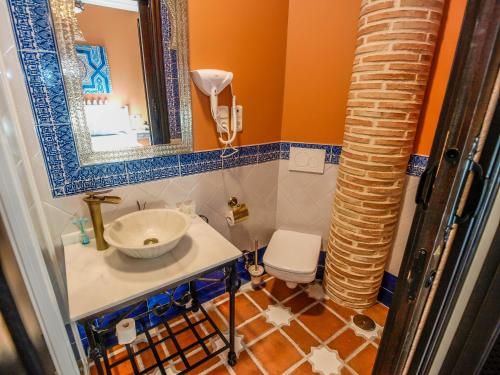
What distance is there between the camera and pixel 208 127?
5.35ft

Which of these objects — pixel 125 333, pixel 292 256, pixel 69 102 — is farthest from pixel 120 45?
pixel 292 256

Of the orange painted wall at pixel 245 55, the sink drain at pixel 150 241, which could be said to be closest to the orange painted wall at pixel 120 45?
the orange painted wall at pixel 245 55

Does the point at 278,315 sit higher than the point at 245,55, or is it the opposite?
the point at 245,55

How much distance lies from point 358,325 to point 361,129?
1.34 m

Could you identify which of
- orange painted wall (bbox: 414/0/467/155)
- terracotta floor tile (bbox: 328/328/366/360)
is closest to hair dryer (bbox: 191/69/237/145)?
orange painted wall (bbox: 414/0/467/155)

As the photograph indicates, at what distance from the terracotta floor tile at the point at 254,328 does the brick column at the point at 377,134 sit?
608mm

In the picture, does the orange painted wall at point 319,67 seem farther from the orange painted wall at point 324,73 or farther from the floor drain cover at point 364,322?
the floor drain cover at point 364,322

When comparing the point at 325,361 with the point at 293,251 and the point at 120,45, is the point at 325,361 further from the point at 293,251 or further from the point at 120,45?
the point at 120,45

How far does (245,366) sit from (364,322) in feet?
2.93

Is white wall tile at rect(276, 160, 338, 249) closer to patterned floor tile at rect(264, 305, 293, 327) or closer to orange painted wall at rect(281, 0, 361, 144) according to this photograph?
orange painted wall at rect(281, 0, 361, 144)

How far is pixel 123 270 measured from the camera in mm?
1132

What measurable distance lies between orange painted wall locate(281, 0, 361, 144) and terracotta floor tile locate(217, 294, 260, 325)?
133cm

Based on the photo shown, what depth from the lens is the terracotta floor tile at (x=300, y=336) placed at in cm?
163

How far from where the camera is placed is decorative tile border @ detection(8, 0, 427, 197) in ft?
3.37
